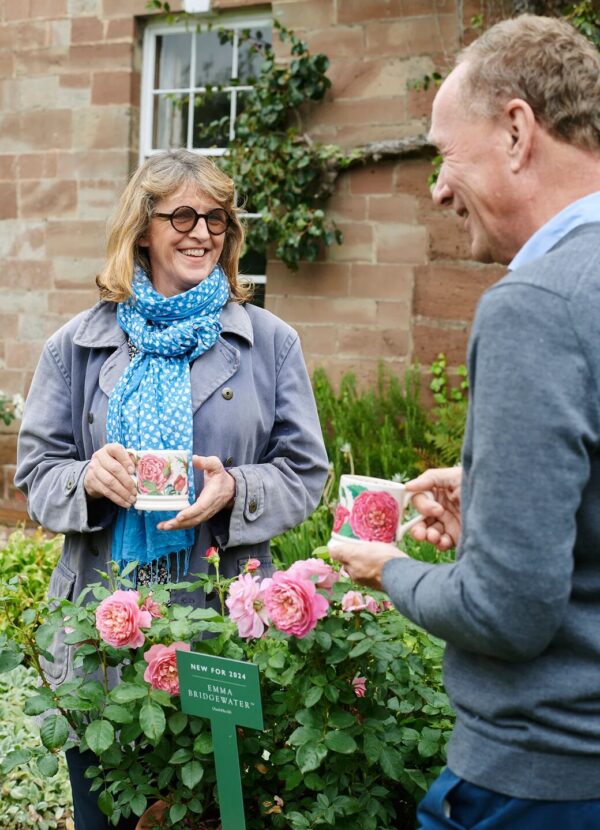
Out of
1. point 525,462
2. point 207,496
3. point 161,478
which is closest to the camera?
point 525,462

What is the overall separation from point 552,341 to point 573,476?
0.51ft

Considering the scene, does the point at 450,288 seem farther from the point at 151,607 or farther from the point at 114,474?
the point at 151,607

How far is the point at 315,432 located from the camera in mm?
2564

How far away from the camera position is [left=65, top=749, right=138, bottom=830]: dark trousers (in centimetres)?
228

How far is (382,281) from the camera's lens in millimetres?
5996

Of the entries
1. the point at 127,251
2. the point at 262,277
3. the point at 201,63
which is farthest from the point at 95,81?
the point at 127,251

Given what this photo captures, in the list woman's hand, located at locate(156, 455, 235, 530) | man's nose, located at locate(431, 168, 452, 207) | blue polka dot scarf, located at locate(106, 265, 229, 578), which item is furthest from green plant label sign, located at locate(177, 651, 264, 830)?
man's nose, located at locate(431, 168, 452, 207)

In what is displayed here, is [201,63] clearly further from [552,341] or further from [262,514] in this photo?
[552,341]

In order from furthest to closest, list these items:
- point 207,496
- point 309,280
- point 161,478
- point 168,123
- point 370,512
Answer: point 168,123, point 309,280, point 207,496, point 161,478, point 370,512

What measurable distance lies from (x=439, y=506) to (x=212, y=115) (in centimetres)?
564

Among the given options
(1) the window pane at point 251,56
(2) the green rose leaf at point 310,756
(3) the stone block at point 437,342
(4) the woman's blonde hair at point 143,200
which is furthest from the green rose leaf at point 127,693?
(1) the window pane at point 251,56

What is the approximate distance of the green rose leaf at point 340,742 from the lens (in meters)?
A: 1.81

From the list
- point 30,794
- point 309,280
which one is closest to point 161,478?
point 30,794

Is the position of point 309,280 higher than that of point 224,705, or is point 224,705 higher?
point 309,280
